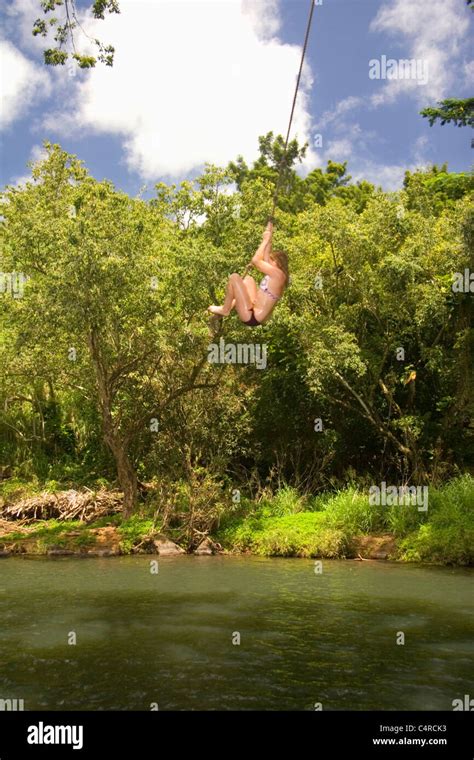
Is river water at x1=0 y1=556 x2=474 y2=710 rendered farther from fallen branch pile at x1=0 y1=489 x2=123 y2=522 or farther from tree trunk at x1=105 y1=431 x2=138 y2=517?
fallen branch pile at x1=0 y1=489 x2=123 y2=522

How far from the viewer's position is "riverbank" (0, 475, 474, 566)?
15.8 m

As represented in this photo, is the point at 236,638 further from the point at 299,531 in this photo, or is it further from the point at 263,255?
the point at 299,531

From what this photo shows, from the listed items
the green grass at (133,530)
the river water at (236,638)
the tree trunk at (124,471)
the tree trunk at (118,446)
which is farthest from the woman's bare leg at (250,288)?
the tree trunk at (124,471)

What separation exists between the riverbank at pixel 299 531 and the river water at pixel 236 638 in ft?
4.26

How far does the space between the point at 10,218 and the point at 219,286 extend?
927 centimetres

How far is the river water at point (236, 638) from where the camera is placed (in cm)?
704

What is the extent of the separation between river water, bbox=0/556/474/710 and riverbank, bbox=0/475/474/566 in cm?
130

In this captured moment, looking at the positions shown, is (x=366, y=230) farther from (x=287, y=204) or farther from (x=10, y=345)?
(x=287, y=204)

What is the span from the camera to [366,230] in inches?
745

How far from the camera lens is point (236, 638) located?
914cm

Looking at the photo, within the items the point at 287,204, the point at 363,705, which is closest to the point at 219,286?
the point at 363,705
